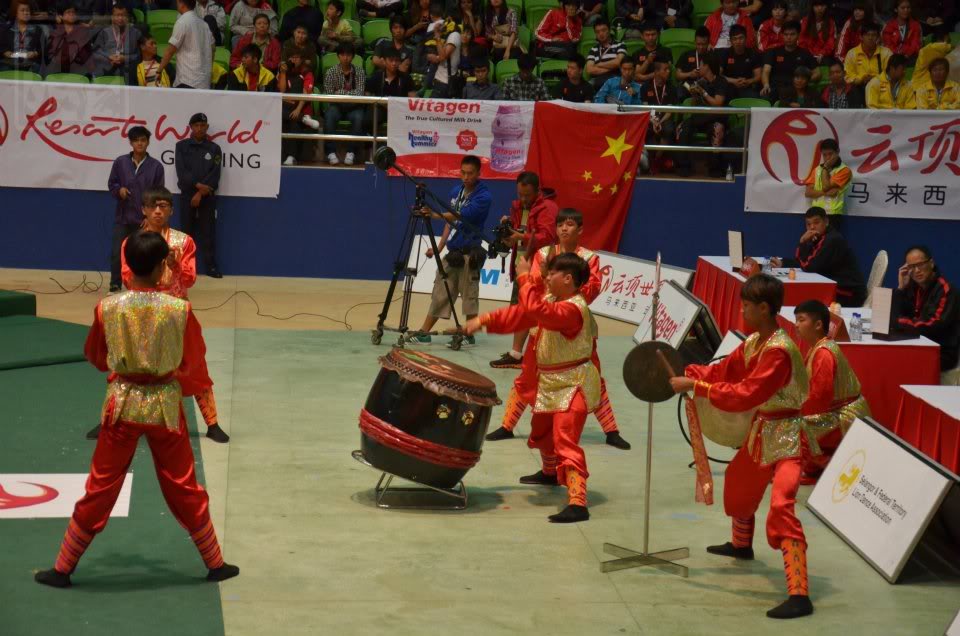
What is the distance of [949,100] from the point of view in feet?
50.0

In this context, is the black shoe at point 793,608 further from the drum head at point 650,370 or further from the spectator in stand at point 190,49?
the spectator in stand at point 190,49

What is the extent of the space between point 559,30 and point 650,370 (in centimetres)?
1195

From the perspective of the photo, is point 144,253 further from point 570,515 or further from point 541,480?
point 541,480

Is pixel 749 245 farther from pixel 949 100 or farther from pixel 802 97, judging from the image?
pixel 949 100

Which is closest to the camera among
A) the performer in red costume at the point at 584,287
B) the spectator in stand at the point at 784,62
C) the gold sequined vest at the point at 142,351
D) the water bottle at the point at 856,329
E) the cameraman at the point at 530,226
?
the gold sequined vest at the point at 142,351

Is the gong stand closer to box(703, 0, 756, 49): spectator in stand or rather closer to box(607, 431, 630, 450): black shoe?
box(607, 431, 630, 450): black shoe

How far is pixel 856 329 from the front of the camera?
28.8ft

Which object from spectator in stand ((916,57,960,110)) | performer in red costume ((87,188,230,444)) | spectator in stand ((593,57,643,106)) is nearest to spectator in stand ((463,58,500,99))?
spectator in stand ((593,57,643,106))

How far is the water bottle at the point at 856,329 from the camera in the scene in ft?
28.6

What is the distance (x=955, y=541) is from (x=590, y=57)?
10983mm

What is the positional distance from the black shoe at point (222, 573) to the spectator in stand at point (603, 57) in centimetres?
1143

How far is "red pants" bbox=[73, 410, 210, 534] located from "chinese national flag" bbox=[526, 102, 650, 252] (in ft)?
32.6

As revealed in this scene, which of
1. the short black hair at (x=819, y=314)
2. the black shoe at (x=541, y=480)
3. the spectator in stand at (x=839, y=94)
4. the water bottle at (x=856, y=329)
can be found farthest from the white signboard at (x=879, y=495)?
the spectator in stand at (x=839, y=94)

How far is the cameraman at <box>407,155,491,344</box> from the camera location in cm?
1122
